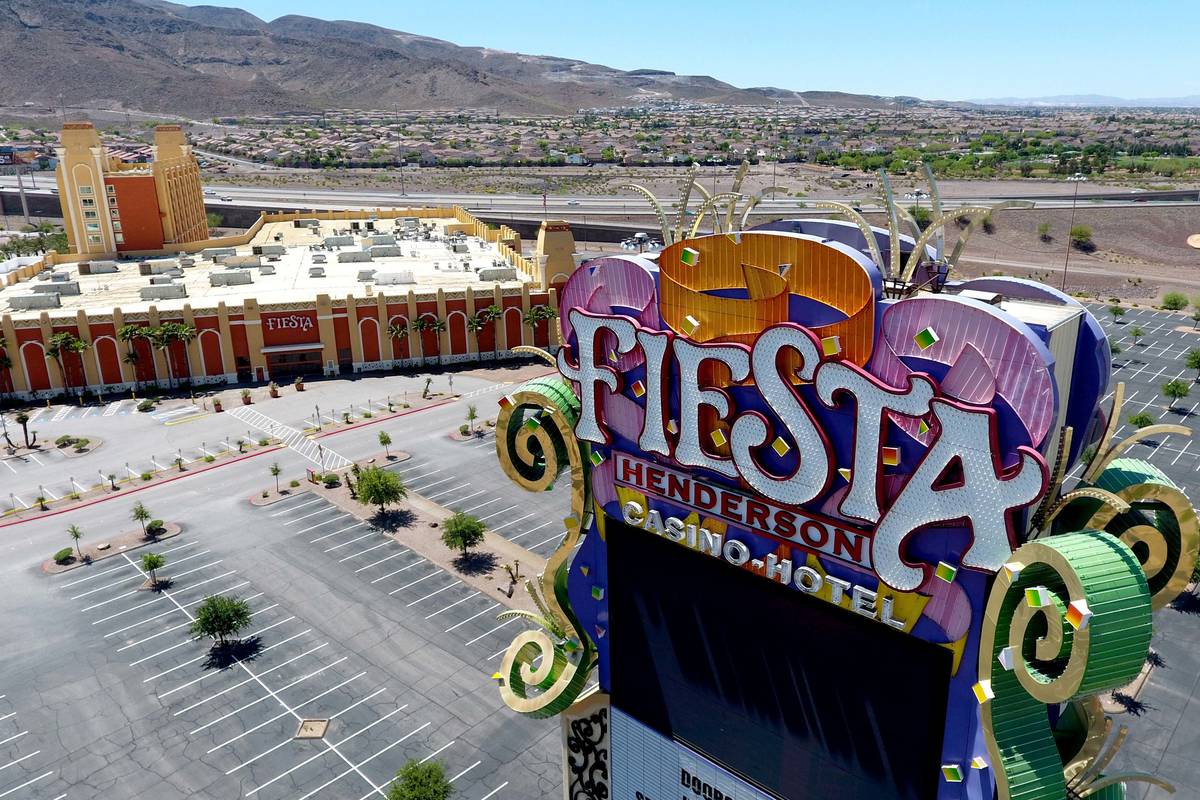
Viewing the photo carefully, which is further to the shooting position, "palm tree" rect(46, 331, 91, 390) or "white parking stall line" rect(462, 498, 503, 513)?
"palm tree" rect(46, 331, 91, 390)

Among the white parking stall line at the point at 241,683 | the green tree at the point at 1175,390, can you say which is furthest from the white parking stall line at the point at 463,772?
the green tree at the point at 1175,390

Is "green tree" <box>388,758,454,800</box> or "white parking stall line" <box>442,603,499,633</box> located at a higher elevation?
"green tree" <box>388,758,454,800</box>

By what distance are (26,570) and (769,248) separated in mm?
A: 48963

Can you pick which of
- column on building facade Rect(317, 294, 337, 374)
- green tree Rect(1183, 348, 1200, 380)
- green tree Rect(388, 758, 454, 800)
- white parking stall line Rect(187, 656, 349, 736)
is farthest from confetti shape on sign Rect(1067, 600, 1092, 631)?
green tree Rect(1183, 348, 1200, 380)

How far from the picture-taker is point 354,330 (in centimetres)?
8294

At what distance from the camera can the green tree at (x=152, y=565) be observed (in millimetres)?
45438

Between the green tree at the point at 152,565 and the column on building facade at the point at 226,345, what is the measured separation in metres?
36.5

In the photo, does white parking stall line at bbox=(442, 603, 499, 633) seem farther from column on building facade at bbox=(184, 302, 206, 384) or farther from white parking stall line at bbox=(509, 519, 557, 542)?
column on building facade at bbox=(184, 302, 206, 384)

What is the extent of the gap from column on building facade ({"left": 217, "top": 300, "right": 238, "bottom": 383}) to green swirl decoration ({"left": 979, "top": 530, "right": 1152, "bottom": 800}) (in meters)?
77.3

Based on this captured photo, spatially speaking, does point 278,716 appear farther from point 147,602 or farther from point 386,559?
point 147,602

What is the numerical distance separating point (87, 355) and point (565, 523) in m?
70.3

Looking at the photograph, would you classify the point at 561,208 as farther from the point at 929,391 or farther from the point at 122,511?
the point at 929,391

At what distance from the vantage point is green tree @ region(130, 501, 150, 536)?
2029 inches

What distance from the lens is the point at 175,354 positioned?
79125 millimetres
